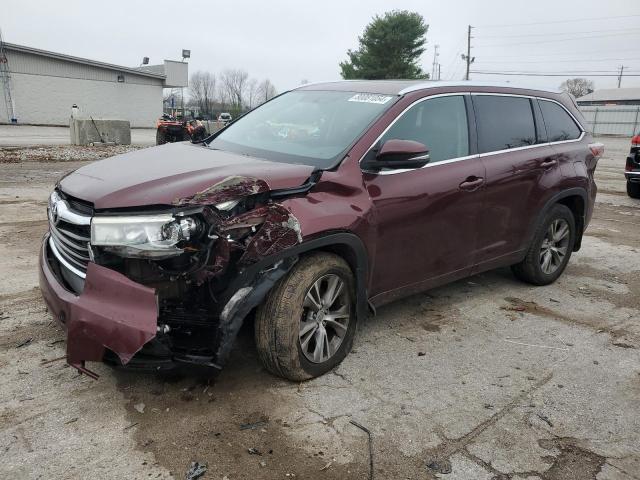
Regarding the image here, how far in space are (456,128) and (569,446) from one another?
7.85ft

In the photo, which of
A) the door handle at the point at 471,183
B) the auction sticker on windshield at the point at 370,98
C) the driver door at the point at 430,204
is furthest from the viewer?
the door handle at the point at 471,183

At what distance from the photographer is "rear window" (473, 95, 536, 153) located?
14.4 ft

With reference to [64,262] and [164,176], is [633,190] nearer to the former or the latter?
[164,176]

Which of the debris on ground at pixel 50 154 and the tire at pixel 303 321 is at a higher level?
the debris on ground at pixel 50 154

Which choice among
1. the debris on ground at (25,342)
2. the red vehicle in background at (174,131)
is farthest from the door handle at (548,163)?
the red vehicle in background at (174,131)

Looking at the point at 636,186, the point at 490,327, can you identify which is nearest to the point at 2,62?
the point at 636,186

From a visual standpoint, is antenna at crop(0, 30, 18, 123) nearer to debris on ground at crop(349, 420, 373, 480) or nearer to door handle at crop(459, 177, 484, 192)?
door handle at crop(459, 177, 484, 192)

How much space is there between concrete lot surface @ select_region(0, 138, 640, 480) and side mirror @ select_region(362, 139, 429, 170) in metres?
1.30

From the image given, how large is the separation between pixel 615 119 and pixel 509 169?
4812cm

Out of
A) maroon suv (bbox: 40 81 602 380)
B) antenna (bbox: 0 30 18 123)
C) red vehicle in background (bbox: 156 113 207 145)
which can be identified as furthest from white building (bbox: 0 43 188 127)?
maroon suv (bbox: 40 81 602 380)

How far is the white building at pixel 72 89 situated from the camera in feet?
126

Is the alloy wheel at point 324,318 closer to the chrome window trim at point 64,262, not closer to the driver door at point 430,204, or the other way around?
the driver door at point 430,204

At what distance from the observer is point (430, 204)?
12.6 ft

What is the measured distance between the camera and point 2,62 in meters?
36.5
